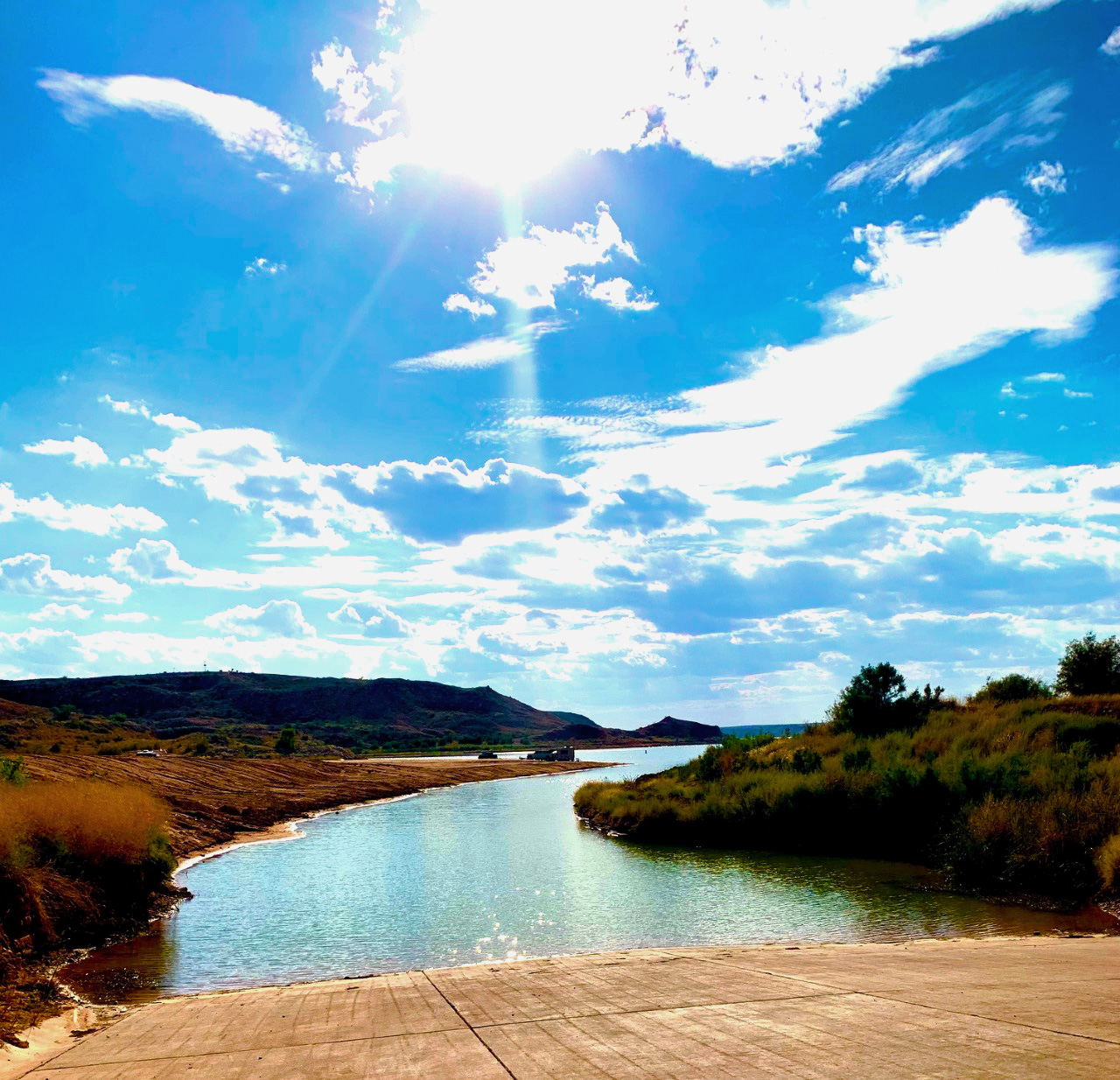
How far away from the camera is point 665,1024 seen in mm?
10711

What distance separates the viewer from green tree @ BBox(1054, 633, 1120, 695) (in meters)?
49.1

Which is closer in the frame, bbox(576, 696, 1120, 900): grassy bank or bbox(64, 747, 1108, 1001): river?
bbox(64, 747, 1108, 1001): river

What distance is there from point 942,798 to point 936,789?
15.6 inches

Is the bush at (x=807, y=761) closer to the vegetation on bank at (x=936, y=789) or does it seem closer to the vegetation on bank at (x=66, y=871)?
the vegetation on bank at (x=936, y=789)

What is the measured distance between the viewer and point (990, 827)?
1135 inches

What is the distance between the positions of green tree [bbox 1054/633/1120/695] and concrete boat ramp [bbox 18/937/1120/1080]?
38.8 m

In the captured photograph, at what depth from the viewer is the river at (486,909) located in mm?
20828

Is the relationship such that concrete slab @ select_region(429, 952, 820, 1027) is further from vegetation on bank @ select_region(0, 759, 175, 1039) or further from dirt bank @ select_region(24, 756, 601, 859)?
dirt bank @ select_region(24, 756, 601, 859)

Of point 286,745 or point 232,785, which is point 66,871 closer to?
point 232,785

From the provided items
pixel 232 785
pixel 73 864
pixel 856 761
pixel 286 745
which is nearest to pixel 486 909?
pixel 73 864

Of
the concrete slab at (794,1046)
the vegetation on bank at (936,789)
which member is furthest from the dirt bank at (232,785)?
the concrete slab at (794,1046)

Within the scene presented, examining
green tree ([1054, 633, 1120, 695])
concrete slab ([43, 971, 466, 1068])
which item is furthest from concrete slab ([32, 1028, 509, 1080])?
green tree ([1054, 633, 1120, 695])

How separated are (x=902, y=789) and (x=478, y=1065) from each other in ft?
101

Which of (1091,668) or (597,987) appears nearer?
(597,987)
